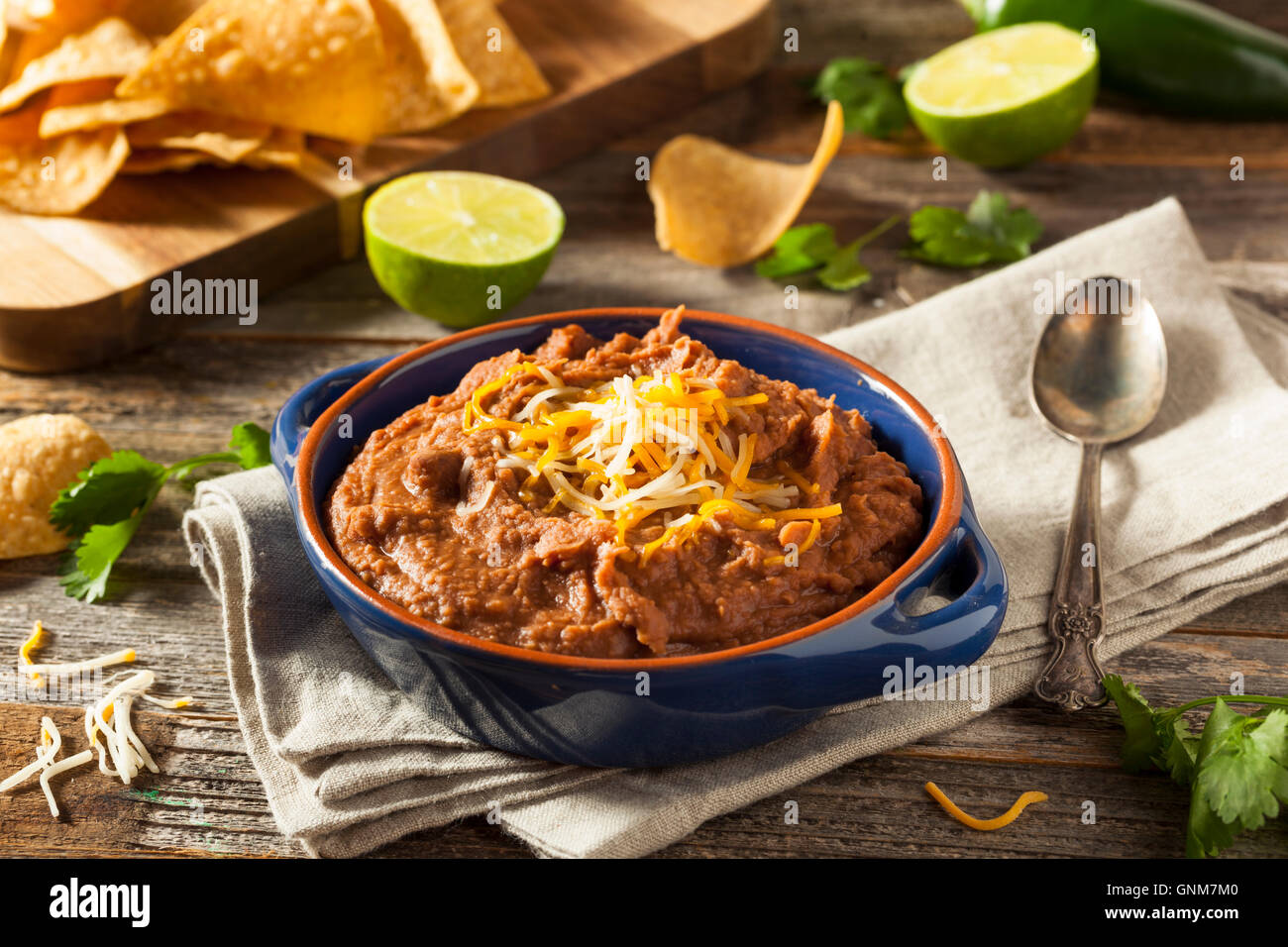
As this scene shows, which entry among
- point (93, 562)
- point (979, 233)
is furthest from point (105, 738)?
point (979, 233)

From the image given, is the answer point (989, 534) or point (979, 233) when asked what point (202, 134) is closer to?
point (979, 233)

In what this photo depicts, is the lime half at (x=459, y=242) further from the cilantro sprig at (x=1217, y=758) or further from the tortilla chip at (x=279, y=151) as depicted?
the cilantro sprig at (x=1217, y=758)

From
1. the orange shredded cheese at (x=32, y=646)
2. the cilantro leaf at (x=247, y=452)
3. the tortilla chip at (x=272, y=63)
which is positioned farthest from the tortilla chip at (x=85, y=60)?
the orange shredded cheese at (x=32, y=646)

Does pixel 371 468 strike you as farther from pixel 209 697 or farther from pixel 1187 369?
pixel 1187 369

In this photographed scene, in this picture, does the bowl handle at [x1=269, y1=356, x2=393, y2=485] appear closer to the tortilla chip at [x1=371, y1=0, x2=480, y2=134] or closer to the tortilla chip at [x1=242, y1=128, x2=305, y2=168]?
the tortilla chip at [x1=242, y1=128, x2=305, y2=168]

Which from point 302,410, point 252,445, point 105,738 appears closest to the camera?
point 105,738

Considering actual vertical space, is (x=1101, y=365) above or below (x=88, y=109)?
below

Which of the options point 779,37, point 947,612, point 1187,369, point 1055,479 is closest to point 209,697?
point 947,612
